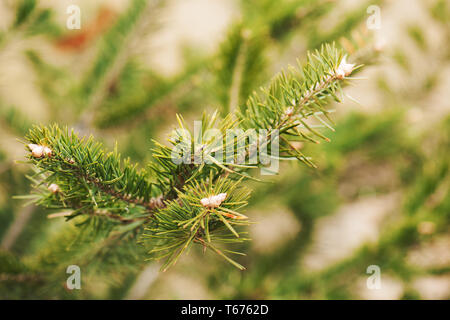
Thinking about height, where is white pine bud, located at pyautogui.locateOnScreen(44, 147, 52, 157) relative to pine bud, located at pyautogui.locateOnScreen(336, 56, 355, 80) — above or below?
below

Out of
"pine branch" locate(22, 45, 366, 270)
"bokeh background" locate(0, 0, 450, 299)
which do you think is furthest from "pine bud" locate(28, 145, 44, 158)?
"bokeh background" locate(0, 0, 450, 299)

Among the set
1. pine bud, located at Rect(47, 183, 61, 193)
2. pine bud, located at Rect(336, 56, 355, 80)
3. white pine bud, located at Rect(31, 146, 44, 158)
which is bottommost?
pine bud, located at Rect(47, 183, 61, 193)

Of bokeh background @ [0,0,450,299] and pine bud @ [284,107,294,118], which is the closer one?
pine bud @ [284,107,294,118]

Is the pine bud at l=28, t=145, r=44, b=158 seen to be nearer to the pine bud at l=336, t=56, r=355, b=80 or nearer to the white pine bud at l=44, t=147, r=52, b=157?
the white pine bud at l=44, t=147, r=52, b=157

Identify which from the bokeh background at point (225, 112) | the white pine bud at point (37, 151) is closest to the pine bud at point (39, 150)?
the white pine bud at point (37, 151)

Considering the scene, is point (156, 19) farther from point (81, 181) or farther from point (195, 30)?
point (195, 30)

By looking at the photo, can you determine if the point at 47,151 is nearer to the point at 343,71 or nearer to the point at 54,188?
the point at 54,188

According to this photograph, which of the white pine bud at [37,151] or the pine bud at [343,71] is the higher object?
Result: the pine bud at [343,71]

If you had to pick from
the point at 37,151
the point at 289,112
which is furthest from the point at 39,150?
the point at 289,112

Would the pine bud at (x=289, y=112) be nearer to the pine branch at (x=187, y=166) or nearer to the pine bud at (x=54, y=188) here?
the pine branch at (x=187, y=166)

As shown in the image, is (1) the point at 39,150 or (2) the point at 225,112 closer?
(1) the point at 39,150

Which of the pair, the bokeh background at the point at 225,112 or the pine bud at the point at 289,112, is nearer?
the pine bud at the point at 289,112
